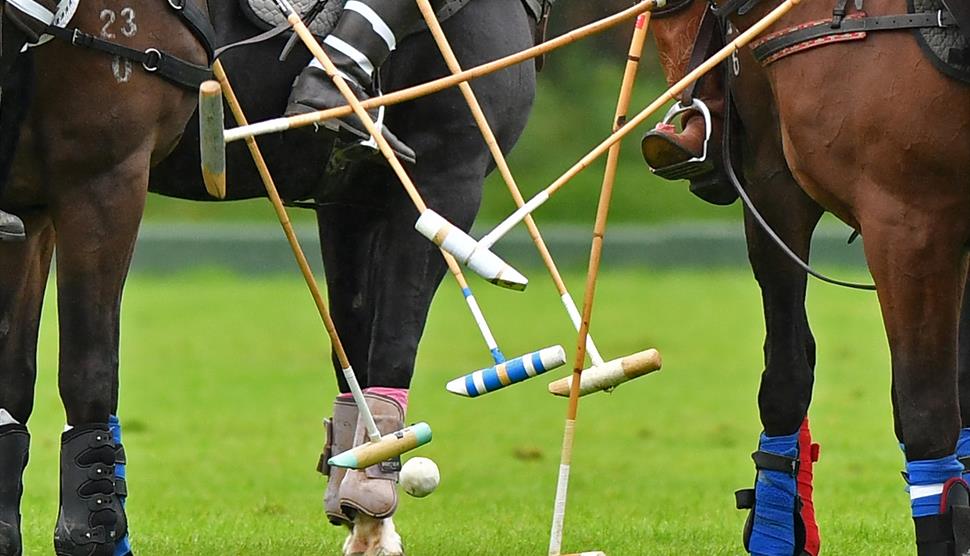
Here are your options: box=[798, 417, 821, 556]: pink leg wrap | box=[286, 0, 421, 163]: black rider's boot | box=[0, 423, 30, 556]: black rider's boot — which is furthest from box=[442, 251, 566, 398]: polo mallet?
box=[0, 423, 30, 556]: black rider's boot

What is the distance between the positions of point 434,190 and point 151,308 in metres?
13.1

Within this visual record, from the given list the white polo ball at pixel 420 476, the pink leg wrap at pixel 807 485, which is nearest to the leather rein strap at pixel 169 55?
the white polo ball at pixel 420 476

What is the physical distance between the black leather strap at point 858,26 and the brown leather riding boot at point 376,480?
1861mm

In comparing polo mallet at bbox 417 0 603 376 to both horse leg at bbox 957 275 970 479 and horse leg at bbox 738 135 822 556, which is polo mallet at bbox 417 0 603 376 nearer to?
horse leg at bbox 738 135 822 556

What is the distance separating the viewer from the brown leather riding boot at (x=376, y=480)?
6.18m

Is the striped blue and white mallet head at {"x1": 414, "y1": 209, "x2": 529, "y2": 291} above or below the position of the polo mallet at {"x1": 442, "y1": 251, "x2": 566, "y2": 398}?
above

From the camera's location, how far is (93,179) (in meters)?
5.22

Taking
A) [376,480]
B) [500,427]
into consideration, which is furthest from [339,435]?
[500,427]

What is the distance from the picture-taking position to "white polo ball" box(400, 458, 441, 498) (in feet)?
18.2

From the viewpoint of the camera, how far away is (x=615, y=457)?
10.7 meters

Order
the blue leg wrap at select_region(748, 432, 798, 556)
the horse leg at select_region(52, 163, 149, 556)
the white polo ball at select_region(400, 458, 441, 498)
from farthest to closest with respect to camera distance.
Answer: the blue leg wrap at select_region(748, 432, 798, 556), the white polo ball at select_region(400, 458, 441, 498), the horse leg at select_region(52, 163, 149, 556)

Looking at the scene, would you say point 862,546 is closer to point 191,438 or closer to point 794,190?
point 794,190

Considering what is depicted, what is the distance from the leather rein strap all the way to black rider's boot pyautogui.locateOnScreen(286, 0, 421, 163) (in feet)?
1.30

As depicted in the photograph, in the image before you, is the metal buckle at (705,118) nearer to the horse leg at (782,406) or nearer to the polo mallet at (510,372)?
the horse leg at (782,406)
